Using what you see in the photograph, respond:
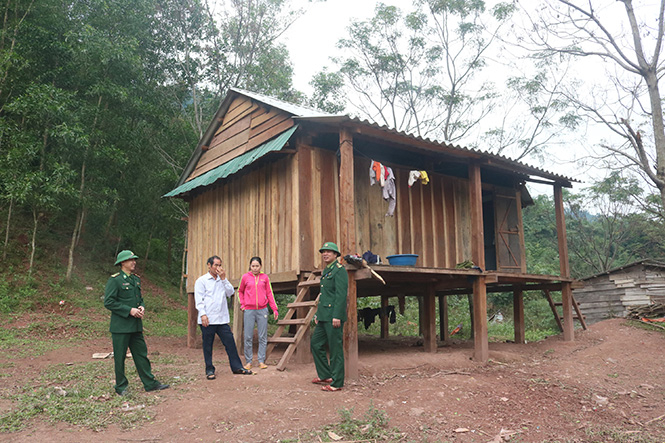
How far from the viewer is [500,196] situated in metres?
12.7

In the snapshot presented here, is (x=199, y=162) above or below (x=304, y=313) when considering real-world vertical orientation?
above

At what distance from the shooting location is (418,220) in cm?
1084

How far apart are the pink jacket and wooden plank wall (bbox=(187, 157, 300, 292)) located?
95 cm

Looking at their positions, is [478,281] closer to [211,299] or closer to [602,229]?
[211,299]

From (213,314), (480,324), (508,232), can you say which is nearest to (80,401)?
(213,314)

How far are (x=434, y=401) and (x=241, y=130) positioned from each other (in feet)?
24.5

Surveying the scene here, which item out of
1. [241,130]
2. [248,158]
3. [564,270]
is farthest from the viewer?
[564,270]

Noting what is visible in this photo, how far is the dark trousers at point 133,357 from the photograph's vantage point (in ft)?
21.0

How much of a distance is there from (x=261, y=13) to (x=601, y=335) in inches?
700

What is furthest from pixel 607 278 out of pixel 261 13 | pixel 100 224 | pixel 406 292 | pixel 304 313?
pixel 100 224

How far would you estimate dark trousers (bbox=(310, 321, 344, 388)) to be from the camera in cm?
688

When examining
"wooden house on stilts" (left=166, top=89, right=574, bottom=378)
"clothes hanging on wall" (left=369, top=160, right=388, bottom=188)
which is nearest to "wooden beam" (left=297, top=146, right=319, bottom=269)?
"wooden house on stilts" (left=166, top=89, right=574, bottom=378)

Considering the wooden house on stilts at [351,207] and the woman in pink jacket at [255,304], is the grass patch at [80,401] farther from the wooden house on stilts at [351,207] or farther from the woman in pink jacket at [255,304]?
the wooden house on stilts at [351,207]

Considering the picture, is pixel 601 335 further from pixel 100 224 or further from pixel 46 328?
pixel 100 224
